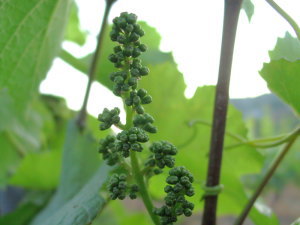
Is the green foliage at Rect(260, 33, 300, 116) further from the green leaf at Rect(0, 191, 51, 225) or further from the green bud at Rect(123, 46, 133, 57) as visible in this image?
the green leaf at Rect(0, 191, 51, 225)

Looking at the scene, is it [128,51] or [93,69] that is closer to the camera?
[128,51]

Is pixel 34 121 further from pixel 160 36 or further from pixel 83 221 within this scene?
pixel 83 221

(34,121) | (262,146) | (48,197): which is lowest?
(48,197)

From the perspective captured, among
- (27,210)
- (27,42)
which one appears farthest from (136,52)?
(27,210)

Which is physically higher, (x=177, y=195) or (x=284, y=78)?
(x=284, y=78)

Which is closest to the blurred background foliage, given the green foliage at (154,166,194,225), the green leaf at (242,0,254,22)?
the green leaf at (242,0,254,22)

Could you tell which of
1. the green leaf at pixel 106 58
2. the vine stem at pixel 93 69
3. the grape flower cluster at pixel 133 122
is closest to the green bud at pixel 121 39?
the grape flower cluster at pixel 133 122

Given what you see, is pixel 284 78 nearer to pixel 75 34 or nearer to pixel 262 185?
pixel 262 185

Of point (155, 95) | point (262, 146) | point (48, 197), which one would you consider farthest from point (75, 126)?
point (262, 146)
